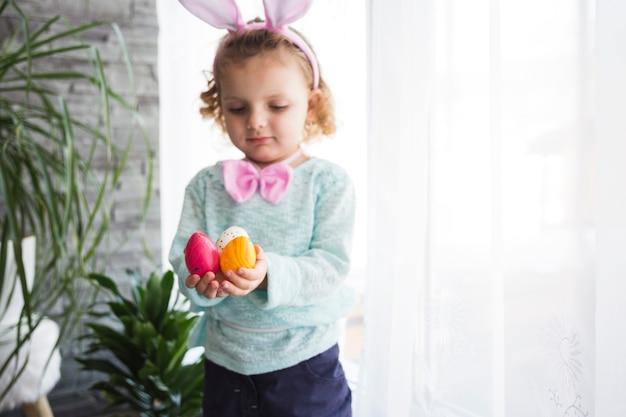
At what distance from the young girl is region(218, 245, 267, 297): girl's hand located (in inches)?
4.1

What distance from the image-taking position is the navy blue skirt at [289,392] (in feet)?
3.37

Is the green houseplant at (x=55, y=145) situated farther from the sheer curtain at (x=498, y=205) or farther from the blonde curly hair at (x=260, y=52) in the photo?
the sheer curtain at (x=498, y=205)

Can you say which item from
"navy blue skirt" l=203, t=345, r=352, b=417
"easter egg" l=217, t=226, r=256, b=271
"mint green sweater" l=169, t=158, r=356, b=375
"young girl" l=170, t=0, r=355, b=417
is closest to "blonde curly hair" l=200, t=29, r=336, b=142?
"young girl" l=170, t=0, r=355, b=417

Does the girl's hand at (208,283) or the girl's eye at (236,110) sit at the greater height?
the girl's eye at (236,110)

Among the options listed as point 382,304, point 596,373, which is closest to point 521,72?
point 596,373

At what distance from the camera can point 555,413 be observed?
2.62 ft

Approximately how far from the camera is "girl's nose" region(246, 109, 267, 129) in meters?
1.01

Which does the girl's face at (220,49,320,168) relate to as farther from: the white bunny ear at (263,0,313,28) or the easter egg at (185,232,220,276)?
the easter egg at (185,232,220,276)

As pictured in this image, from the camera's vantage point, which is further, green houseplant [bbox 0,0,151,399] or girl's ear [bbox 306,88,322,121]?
green houseplant [bbox 0,0,151,399]

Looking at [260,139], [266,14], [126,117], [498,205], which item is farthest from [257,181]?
[126,117]

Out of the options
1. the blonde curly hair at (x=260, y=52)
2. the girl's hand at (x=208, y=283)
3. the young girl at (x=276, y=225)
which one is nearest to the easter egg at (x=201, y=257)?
the girl's hand at (x=208, y=283)

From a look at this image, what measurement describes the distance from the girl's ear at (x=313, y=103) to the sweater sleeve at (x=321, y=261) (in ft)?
0.47

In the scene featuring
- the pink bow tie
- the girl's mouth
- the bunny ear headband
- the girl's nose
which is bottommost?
the pink bow tie

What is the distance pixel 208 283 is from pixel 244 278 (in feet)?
0.17
